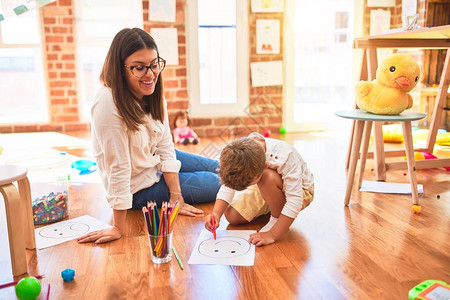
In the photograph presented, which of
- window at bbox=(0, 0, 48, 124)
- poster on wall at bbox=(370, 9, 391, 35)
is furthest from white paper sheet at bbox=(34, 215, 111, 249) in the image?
poster on wall at bbox=(370, 9, 391, 35)

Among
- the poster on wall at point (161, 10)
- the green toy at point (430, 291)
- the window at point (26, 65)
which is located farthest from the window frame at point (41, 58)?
the green toy at point (430, 291)

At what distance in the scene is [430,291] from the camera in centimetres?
102

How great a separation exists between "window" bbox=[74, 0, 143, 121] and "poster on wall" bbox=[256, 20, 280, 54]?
3.18ft

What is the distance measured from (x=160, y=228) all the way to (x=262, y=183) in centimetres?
37

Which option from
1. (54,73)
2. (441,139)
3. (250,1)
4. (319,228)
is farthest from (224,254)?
(54,73)

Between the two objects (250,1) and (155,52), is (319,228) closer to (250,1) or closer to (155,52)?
(155,52)

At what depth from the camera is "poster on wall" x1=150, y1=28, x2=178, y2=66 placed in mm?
3355

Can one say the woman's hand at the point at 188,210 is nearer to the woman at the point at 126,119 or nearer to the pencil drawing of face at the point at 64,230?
the woman at the point at 126,119

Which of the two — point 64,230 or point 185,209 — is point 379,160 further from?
point 64,230

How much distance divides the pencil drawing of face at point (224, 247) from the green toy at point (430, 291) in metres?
0.50

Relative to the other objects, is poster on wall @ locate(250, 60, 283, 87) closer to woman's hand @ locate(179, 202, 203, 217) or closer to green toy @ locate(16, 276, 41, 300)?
woman's hand @ locate(179, 202, 203, 217)

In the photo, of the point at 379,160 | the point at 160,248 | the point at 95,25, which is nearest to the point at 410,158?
the point at 379,160

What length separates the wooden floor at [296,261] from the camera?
111cm

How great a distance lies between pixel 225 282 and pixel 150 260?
267 millimetres
